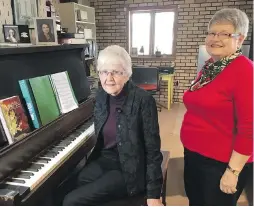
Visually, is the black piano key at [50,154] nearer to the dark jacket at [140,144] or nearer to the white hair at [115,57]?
the dark jacket at [140,144]

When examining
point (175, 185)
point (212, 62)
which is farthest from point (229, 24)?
point (175, 185)

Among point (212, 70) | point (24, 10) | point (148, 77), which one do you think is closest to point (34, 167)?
point (212, 70)

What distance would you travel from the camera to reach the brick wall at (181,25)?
4668mm

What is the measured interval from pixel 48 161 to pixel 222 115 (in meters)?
0.92

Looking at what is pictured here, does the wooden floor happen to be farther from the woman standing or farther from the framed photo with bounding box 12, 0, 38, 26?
the framed photo with bounding box 12, 0, 38, 26

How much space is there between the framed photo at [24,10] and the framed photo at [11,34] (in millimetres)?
750

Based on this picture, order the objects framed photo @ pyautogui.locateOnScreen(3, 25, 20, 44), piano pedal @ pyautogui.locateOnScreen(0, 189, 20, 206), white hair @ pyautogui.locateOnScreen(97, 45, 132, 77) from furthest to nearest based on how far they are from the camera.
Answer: framed photo @ pyautogui.locateOnScreen(3, 25, 20, 44) → white hair @ pyautogui.locateOnScreen(97, 45, 132, 77) → piano pedal @ pyautogui.locateOnScreen(0, 189, 20, 206)

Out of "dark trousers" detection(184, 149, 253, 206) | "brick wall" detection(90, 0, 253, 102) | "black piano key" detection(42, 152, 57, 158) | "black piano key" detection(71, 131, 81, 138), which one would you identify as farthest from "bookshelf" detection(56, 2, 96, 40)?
"dark trousers" detection(184, 149, 253, 206)

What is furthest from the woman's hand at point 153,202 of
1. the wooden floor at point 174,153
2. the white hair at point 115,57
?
the wooden floor at point 174,153

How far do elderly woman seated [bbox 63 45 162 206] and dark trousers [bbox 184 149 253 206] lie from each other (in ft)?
0.64

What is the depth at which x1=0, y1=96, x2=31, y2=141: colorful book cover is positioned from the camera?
3.84 feet

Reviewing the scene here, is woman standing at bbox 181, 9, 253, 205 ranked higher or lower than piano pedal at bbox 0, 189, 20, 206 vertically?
higher

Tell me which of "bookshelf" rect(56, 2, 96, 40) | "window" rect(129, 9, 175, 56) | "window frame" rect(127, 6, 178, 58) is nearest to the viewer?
"bookshelf" rect(56, 2, 96, 40)

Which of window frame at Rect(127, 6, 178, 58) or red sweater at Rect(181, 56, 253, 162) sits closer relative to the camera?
red sweater at Rect(181, 56, 253, 162)
